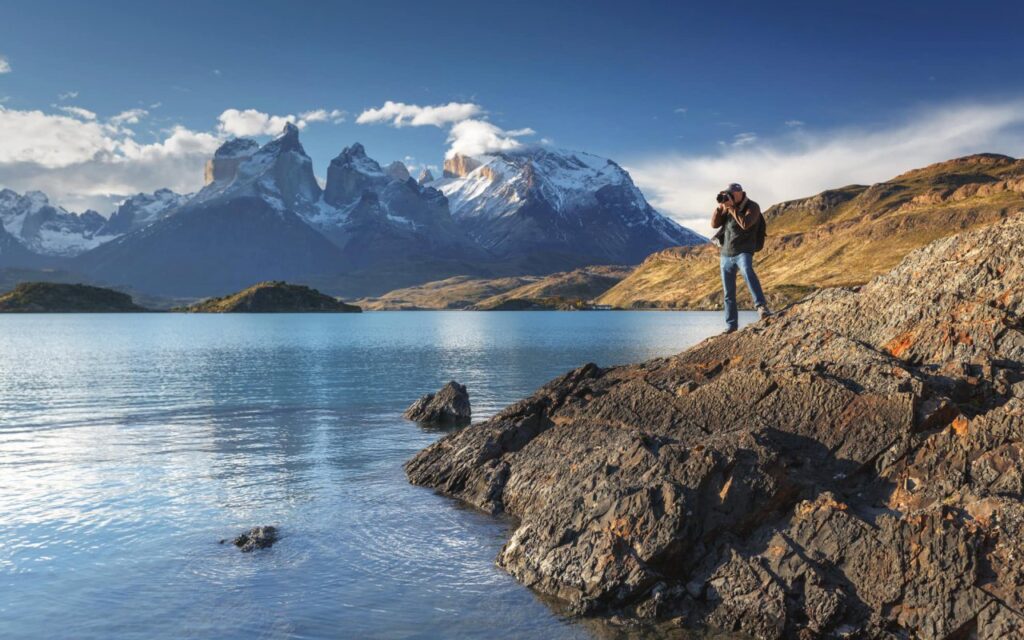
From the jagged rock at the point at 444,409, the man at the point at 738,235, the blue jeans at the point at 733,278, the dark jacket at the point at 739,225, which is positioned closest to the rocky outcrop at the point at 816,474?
the blue jeans at the point at 733,278

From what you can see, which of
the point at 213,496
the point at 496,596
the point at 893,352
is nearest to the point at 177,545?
the point at 213,496

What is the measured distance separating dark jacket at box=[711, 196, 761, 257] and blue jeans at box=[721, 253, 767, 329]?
30 centimetres

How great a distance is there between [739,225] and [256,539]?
773 inches

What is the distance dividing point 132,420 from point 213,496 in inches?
950

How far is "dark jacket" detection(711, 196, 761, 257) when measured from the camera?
25.6 meters

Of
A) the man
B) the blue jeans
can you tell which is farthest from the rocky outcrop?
the man

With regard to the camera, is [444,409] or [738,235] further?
[444,409]

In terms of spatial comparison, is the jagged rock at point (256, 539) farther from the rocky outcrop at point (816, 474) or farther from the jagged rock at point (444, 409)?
the jagged rock at point (444, 409)

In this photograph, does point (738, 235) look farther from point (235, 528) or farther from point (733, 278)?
point (235, 528)

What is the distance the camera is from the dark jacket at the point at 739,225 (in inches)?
1007

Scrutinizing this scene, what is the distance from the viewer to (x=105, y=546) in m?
22.3

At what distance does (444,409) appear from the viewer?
47875mm

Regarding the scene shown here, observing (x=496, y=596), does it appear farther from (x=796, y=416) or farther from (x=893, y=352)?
(x=893, y=352)

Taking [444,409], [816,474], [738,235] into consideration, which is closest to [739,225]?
[738,235]
